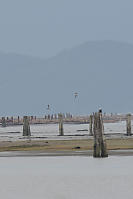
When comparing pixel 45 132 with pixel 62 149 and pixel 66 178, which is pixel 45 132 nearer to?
pixel 62 149

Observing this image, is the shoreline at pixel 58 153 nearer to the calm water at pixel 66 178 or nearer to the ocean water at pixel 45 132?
the calm water at pixel 66 178

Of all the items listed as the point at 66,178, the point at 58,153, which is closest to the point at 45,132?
the point at 58,153

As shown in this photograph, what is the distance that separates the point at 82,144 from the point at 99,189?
73.9 ft

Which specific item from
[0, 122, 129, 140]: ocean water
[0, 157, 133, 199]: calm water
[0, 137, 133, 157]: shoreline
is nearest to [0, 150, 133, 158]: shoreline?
[0, 137, 133, 157]: shoreline

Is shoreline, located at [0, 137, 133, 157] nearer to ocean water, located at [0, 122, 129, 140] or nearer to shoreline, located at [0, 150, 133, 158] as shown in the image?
shoreline, located at [0, 150, 133, 158]

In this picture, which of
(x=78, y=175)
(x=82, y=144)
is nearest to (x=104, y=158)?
(x=78, y=175)

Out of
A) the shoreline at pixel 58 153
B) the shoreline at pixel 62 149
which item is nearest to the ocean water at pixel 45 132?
the shoreline at pixel 62 149

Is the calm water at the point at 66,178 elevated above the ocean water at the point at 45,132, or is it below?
below

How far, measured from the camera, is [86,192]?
29094 mm

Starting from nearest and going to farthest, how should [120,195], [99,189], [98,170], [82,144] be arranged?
[120,195] < [99,189] < [98,170] < [82,144]

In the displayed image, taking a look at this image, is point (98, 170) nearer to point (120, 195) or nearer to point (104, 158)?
point (104, 158)

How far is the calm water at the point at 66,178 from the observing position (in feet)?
94.2

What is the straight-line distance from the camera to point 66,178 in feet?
110

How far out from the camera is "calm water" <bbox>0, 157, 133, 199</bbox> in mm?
28703
